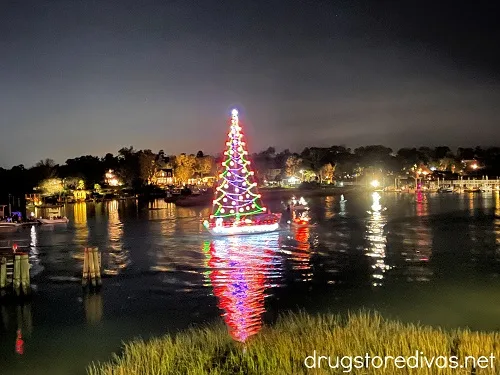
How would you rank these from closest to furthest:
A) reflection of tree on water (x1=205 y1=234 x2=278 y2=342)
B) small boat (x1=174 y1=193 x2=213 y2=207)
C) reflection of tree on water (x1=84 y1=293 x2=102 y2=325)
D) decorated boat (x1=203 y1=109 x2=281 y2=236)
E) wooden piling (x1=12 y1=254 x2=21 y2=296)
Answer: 1. reflection of tree on water (x1=205 y1=234 x2=278 y2=342)
2. reflection of tree on water (x1=84 y1=293 x2=102 y2=325)
3. wooden piling (x1=12 y1=254 x2=21 y2=296)
4. decorated boat (x1=203 y1=109 x2=281 y2=236)
5. small boat (x1=174 y1=193 x2=213 y2=207)

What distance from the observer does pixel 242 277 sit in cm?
2206

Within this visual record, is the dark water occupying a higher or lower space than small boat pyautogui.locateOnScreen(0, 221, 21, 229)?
lower

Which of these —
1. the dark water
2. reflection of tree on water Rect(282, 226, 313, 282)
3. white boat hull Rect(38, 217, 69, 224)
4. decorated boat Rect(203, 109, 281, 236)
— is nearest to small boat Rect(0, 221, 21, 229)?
white boat hull Rect(38, 217, 69, 224)

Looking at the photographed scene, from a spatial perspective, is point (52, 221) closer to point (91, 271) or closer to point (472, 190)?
point (91, 271)

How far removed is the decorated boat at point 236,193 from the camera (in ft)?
113

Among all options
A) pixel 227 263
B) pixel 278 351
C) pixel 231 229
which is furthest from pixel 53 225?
pixel 278 351

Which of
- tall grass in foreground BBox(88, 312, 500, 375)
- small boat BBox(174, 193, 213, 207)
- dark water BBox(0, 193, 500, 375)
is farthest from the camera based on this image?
small boat BBox(174, 193, 213, 207)

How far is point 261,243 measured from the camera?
32250 millimetres

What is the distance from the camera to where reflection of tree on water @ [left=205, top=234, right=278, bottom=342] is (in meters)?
15.6

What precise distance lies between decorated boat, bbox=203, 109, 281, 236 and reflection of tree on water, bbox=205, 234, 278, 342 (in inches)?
37.9

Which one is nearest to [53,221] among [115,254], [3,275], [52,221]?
[52,221]

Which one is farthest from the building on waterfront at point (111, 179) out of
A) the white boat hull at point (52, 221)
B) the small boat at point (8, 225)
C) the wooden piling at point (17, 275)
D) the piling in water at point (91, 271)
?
the wooden piling at point (17, 275)

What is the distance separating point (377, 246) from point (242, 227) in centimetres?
861

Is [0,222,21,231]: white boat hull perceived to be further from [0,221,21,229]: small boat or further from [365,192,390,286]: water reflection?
[365,192,390,286]: water reflection
